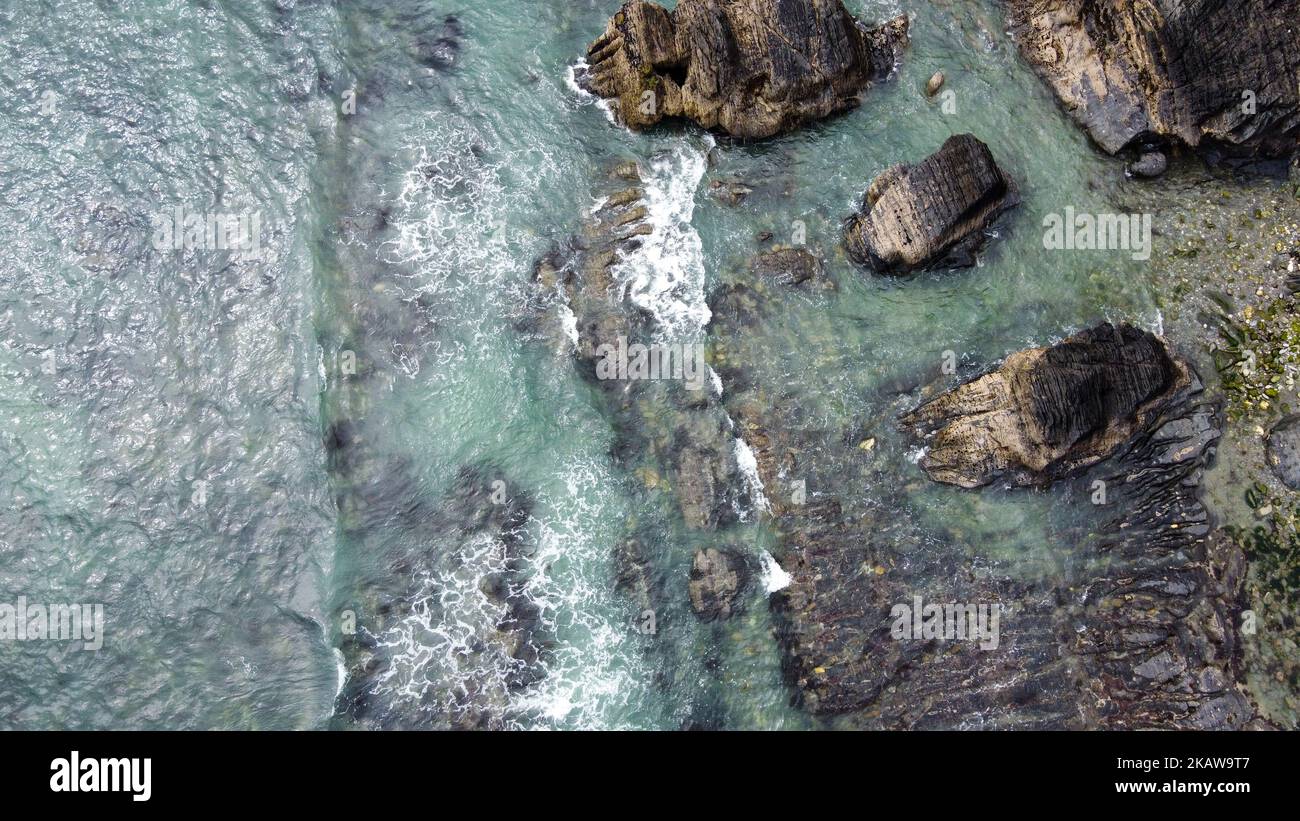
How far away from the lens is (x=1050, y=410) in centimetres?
2308

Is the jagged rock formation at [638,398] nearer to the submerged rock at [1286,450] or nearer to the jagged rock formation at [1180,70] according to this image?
the jagged rock formation at [1180,70]

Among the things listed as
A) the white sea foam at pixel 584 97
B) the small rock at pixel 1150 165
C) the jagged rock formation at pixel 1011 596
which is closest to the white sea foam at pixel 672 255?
the white sea foam at pixel 584 97

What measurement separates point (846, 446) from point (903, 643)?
16.8 ft

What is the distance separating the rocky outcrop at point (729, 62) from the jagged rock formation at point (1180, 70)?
6.38 meters

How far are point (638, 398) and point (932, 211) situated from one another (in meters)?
9.31

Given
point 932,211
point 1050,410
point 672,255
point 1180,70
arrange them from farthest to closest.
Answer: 1. point 1180,70
2. point 672,255
3. point 932,211
4. point 1050,410

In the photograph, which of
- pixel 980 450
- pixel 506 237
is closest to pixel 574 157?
pixel 506 237

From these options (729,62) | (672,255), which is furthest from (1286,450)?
(729,62)

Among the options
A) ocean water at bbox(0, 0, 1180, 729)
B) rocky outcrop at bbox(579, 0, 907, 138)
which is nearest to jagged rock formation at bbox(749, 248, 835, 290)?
ocean water at bbox(0, 0, 1180, 729)

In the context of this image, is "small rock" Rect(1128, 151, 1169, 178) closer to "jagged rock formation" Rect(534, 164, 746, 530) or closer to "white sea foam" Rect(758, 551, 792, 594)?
"jagged rock formation" Rect(534, 164, 746, 530)

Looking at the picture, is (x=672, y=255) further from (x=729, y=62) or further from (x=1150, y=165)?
(x=1150, y=165)

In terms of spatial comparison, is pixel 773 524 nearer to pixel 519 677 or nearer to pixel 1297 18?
pixel 519 677

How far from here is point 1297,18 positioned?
2475cm
